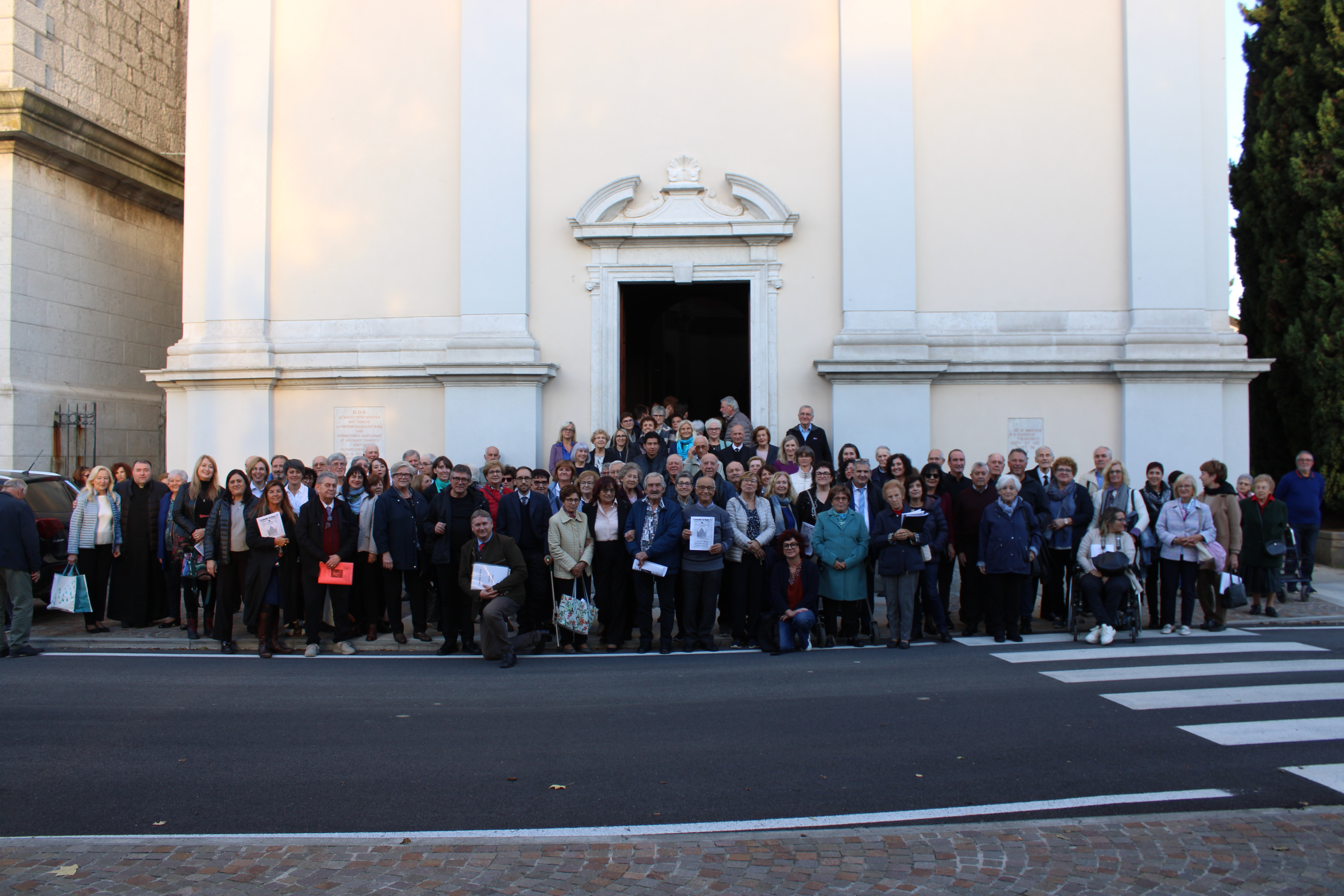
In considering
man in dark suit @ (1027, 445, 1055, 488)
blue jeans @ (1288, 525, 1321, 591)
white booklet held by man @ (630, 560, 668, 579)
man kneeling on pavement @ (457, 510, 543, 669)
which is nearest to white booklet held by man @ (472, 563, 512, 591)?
man kneeling on pavement @ (457, 510, 543, 669)

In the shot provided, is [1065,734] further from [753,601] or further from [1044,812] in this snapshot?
[753,601]

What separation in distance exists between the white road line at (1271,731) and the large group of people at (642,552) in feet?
9.13

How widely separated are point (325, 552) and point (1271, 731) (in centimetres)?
769

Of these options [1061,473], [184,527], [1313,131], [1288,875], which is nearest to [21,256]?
[184,527]

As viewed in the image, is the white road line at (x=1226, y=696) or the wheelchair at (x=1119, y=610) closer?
the white road line at (x=1226, y=696)

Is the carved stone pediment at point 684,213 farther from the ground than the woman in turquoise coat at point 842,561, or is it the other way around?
the carved stone pediment at point 684,213

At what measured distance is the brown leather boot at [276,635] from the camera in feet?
29.9

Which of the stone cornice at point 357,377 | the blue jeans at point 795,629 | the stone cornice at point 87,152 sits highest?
the stone cornice at point 87,152

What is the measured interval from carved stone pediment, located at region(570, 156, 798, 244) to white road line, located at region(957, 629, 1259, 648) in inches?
256

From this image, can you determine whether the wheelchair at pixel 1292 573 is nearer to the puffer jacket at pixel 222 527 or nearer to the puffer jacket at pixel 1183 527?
Result: the puffer jacket at pixel 1183 527

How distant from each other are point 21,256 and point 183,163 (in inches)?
166

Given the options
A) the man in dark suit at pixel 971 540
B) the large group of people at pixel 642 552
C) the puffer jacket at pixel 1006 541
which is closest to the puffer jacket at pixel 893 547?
the large group of people at pixel 642 552

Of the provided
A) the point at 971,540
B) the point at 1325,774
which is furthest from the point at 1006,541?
the point at 1325,774

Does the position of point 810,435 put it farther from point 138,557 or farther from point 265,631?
point 138,557
